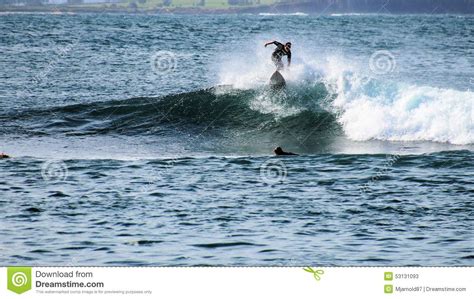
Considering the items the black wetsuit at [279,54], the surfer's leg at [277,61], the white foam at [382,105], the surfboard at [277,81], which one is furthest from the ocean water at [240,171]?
the black wetsuit at [279,54]

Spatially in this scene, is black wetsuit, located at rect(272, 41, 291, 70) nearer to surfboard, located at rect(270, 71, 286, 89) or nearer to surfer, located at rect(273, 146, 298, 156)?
surfboard, located at rect(270, 71, 286, 89)

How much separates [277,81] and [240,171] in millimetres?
10362

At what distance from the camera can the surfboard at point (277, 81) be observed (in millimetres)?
30625

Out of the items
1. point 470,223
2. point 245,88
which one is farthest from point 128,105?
point 470,223

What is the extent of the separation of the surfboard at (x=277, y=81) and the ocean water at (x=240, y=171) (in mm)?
238

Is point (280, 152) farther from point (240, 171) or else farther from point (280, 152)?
point (240, 171)

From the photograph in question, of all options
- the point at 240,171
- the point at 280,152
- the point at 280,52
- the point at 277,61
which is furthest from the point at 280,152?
the point at 277,61

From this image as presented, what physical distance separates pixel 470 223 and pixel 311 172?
5063 millimetres

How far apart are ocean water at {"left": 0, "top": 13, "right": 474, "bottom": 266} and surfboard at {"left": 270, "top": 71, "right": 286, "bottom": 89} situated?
238mm

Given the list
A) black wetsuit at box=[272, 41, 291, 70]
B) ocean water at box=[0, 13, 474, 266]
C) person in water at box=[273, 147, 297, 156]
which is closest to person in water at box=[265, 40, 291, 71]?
black wetsuit at box=[272, 41, 291, 70]

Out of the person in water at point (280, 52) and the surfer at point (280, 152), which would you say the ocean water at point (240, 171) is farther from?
the person in water at point (280, 52)

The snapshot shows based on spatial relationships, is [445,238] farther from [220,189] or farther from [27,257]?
[27,257]

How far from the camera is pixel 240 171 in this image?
20750 millimetres

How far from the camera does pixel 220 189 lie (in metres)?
18.6
